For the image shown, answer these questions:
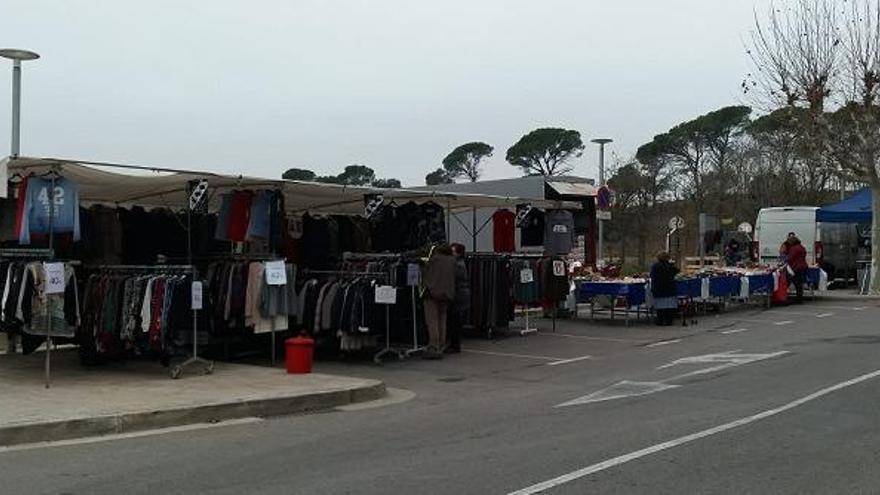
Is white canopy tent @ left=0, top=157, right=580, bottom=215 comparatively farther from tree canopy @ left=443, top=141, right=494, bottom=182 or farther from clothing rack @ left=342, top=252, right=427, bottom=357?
tree canopy @ left=443, top=141, right=494, bottom=182

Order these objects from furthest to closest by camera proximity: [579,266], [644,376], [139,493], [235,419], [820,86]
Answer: [820,86], [579,266], [644,376], [235,419], [139,493]

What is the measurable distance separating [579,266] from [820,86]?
1085 centimetres

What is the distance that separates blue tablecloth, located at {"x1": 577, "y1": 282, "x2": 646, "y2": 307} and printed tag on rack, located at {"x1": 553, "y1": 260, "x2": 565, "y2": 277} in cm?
183

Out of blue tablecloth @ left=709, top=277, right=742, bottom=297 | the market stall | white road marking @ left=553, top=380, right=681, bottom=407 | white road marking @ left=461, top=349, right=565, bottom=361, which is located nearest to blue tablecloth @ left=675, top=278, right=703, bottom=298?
blue tablecloth @ left=709, top=277, right=742, bottom=297

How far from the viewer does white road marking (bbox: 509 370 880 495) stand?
6598 millimetres

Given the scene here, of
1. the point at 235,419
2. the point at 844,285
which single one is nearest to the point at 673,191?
the point at 844,285

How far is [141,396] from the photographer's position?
10516mm

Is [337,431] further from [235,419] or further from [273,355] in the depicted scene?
[273,355]

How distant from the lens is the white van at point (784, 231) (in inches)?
1307

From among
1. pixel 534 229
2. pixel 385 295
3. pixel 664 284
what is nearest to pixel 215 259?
pixel 385 295

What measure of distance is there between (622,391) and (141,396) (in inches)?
228

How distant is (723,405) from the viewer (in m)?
10.0

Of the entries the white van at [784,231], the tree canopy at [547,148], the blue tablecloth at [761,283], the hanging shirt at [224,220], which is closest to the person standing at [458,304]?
the hanging shirt at [224,220]

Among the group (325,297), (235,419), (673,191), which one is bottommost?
(235,419)
